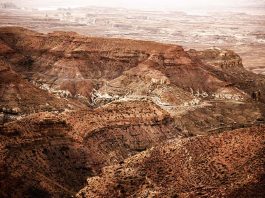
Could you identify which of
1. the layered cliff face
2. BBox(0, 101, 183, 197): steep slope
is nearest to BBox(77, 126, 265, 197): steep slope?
the layered cliff face

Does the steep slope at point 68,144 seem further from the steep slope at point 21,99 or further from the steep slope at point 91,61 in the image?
the steep slope at point 91,61

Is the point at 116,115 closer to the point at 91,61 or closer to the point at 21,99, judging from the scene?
the point at 21,99

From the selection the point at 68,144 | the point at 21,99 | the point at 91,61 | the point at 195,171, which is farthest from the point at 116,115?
the point at 91,61

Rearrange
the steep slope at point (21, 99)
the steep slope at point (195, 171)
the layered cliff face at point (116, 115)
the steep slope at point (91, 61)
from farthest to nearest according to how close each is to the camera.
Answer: the steep slope at point (91, 61), the steep slope at point (21, 99), the layered cliff face at point (116, 115), the steep slope at point (195, 171)

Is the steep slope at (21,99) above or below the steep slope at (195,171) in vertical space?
below

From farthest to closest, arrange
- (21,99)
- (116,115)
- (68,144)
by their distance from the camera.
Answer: (21,99)
(116,115)
(68,144)

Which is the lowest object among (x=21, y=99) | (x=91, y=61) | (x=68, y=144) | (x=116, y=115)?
(x=21, y=99)

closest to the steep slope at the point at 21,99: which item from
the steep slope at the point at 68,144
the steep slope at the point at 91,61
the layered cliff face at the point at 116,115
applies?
the layered cliff face at the point at 116,115

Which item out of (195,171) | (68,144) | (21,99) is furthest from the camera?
(21,99)
